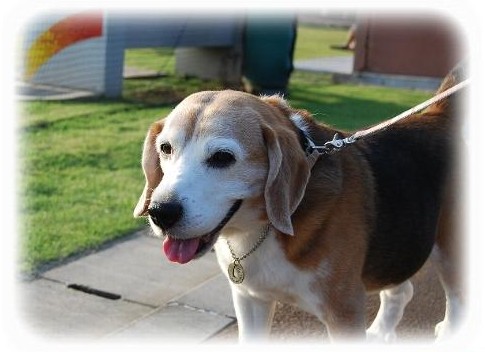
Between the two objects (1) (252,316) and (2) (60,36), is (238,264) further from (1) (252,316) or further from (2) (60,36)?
(2) (60,36)

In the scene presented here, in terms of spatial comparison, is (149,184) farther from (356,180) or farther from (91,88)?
(91,88)

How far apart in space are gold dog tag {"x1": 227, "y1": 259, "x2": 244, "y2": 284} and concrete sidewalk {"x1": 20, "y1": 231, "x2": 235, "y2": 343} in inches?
37.6

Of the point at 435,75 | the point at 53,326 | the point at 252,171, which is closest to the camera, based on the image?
the point at 252,171

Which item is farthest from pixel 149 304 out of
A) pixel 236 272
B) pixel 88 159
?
pixel 88 159

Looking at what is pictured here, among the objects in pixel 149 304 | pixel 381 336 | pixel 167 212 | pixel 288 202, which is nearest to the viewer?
pixel 167 212

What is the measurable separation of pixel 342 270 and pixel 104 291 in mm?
2015

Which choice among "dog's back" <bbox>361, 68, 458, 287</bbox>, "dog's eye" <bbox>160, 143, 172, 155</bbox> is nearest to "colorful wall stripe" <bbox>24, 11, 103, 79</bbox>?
"dog's back" <bbox>361, 68, 458, 287</bbox>

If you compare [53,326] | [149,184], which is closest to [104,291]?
[53,326]

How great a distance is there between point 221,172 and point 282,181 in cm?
28

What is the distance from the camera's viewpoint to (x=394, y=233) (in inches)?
149

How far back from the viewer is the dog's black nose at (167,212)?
2.97 metres

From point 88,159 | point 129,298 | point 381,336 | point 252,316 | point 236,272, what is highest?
point 236,272

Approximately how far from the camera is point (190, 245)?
3.15 meters

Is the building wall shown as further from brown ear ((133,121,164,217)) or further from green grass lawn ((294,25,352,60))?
brown ear ((133,121,164,217))
